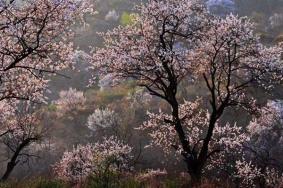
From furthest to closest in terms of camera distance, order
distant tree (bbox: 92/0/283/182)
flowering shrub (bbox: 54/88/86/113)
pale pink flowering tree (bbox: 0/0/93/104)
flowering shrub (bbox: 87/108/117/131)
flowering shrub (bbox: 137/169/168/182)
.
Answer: flowering shrub (bbox: 54/88/86/113)
flowering shrub (bbox: 87/108/117/131)
flowering shrub (bbox: 137/169/168/182)
distant tree (bbox: 92/0/283/182)
pale pink flowering tree (bbox: 0/0/93/104)

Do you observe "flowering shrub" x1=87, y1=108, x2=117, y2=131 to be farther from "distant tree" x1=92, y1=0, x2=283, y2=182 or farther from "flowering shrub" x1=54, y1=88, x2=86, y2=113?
"distant tree" x1=92, y1=0, x2=283, y2=182

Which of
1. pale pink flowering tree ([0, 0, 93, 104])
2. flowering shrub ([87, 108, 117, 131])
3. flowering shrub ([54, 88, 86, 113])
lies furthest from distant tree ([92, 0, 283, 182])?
flowering shrub ([54, 88, 86, 113])

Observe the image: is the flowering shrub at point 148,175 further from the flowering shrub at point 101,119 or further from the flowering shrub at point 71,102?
the flowering shrub at point 71,102

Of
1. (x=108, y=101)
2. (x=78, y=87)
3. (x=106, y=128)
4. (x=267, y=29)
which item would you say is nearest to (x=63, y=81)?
(x=78, y=87)

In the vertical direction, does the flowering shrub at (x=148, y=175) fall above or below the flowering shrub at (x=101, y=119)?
below

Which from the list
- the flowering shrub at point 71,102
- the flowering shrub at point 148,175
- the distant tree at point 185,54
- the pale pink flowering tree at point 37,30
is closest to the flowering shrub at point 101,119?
the flowering shrub at point 71,102

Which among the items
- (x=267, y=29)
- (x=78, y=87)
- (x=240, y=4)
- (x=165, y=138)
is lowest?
(x=165, y=138)

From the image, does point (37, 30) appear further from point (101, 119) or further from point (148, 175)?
point (101, 119)

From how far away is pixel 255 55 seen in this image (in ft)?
57.9

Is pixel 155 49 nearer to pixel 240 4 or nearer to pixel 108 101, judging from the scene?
pixel 108 101

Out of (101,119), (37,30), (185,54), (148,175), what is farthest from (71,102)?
(37,30)

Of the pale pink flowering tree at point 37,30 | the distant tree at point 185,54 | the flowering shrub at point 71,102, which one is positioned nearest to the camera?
the pale pink flowering tree at point 37,30

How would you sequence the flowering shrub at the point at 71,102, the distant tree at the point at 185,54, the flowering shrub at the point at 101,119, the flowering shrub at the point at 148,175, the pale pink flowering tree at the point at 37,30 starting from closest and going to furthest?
the pale pink flowering tree at the point at 37,30 < the distant tree at the point at 185,54 < the flowering shrub at the point at 148,175 < the flowering shrub at the point at 101,119 < the flowering shrub at the point at 71,102

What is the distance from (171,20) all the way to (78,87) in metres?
35.2
